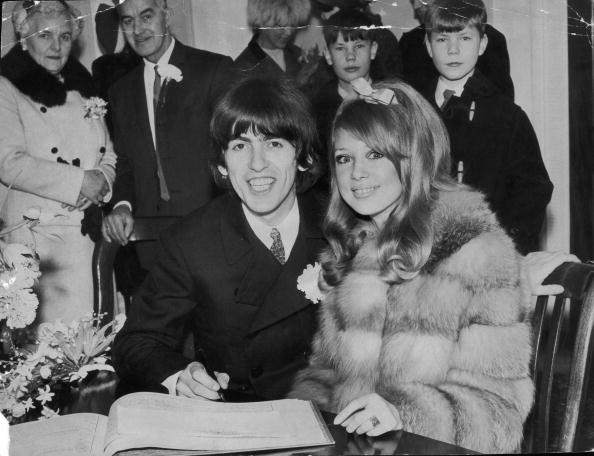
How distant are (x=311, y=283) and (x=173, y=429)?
504mm

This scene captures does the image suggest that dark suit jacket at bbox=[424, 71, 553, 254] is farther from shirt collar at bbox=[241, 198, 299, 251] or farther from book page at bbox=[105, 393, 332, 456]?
book page at bbox=[105, 393, 332, 456]

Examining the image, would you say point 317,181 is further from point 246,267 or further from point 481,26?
point 481,26

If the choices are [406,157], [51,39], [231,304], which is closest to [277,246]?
[231,304]

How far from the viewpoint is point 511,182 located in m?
1.73

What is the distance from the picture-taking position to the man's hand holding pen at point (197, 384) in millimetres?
1692

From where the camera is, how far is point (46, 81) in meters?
1.81

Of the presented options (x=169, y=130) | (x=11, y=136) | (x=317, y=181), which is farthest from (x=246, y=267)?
(x=11, y=136)

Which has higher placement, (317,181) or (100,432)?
(317,181)

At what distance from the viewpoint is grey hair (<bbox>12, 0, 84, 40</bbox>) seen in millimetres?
1782

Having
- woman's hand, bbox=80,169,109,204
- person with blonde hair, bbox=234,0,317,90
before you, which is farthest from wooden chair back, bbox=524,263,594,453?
woman's hand, bbox=80,169,109,204

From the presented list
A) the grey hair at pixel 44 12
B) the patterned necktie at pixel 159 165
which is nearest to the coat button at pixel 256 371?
the patterned necktie at pixel 159 165

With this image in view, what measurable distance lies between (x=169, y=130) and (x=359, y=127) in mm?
488

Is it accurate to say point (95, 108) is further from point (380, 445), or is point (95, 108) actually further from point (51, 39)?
point (380, 445)

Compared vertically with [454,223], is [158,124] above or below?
above
